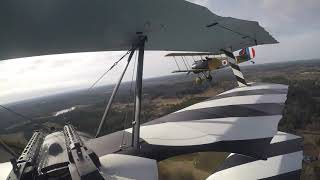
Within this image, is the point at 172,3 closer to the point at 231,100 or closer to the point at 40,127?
the point at 40,127

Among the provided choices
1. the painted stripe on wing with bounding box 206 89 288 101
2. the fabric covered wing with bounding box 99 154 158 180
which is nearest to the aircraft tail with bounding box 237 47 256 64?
the painted stripe on wing with bounding box 206 89 288 101

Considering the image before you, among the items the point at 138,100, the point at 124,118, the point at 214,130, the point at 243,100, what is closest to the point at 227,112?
the point at 243,100

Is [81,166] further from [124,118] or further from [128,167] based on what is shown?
[124,118]

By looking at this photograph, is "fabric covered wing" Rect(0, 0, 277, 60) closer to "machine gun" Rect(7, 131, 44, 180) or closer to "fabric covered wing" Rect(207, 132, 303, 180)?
"machine gun" Rect(7, 131, 44, 180)

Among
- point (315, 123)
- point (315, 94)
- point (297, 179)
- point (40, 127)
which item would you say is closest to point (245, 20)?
point (297, 179)

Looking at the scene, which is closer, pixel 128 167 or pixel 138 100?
pixel 128 167

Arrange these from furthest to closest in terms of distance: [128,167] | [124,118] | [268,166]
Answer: [124,118] → [268,166] → [128,167]

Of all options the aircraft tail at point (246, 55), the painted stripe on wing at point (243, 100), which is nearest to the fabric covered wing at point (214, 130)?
the painted stripe on wing at point (243, 100)

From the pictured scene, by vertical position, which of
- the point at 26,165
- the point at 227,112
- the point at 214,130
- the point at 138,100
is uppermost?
the point at 138,100
